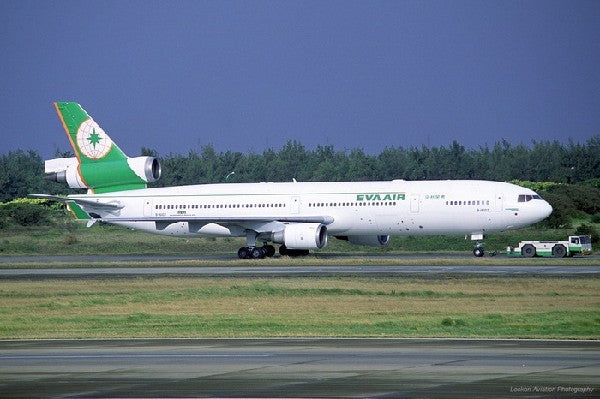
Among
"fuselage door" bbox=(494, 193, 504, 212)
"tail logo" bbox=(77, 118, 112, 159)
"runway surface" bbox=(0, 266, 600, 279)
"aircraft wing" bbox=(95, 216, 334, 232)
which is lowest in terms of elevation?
"runway surface" bbox=(0, 266, 600, 279)

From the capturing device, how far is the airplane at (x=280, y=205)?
177 ft

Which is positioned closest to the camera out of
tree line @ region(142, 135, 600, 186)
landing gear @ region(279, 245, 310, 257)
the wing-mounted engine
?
landing gear @ region(279, 245, 310, 257)

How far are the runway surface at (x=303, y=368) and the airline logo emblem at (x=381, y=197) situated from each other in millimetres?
31474

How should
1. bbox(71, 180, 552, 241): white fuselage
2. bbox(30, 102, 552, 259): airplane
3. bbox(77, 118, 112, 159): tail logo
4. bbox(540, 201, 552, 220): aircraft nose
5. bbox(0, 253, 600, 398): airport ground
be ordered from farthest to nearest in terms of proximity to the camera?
bbox(77, 118, 112, 159): tail logo < bbox(30, 102, 552, 259): airplane < bbox(71, 180, 552, 241): white fuselage < bbox(540, 201, 552, 220): aircraft nose < bbox(0, 253, 600, 398): airport ground

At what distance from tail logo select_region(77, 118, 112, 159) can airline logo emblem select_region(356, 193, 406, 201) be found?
623 inches

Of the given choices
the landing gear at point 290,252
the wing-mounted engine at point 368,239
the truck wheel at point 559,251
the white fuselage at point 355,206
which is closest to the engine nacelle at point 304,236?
the white fuselage at point 355,206

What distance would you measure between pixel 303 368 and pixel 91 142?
45.2m

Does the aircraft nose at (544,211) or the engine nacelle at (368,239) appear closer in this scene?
the aircraft nose at (544,211)

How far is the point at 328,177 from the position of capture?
128 meters

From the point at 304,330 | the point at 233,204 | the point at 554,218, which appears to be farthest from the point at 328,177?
the point at 304,330

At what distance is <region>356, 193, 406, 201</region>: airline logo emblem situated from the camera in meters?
54.8

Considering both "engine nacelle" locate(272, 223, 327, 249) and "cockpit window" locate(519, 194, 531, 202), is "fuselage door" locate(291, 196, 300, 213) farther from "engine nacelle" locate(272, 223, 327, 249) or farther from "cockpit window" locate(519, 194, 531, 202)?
"cockpit window" locate(519, 194, 531, 202)

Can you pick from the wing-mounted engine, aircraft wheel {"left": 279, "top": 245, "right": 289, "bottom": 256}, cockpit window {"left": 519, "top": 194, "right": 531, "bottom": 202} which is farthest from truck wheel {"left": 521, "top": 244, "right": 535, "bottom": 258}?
aircraft wheel {"left": 279, "top": 245, "right": 289, "bottom": 256}

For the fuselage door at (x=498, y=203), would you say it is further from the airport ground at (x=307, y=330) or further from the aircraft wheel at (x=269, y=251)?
the aircraft wheel at (x=269, y=251)
